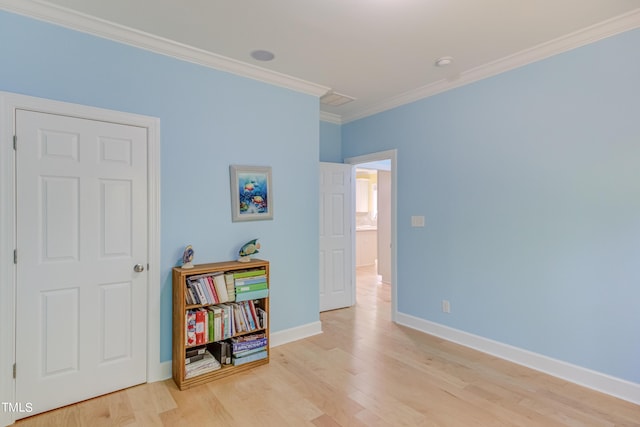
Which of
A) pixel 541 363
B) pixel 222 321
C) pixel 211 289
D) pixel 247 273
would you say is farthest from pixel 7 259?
pixel 541 363

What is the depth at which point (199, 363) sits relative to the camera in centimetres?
263

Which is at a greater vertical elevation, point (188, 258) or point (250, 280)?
point (188, 258)

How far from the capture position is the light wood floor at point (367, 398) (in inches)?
83.9

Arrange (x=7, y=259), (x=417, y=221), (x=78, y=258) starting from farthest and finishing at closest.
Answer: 1. (x=417, y=221)
2. (x=78, y=258)
3. (x=7, y=259)

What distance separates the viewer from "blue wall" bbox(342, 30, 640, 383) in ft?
7.89

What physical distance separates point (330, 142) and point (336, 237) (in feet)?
4.65

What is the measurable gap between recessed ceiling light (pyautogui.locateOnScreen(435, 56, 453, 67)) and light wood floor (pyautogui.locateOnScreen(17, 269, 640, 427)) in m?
2.77

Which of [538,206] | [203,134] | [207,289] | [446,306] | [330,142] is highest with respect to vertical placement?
[330,142]

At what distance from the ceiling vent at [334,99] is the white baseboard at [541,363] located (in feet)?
9.20

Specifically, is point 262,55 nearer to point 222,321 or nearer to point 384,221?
point 222,321

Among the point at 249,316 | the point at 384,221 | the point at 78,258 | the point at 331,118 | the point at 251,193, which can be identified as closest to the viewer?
the point at 78,258

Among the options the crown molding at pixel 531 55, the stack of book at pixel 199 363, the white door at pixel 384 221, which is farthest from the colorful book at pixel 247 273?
the white door at pixel 384 221

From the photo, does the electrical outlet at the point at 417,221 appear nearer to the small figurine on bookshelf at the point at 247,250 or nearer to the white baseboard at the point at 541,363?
the white baseboard at the point at 541,363

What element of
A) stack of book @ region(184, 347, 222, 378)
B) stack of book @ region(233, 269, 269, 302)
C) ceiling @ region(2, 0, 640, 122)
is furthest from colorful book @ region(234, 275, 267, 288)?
ceiling @ region(2, 0, 640, 122)
